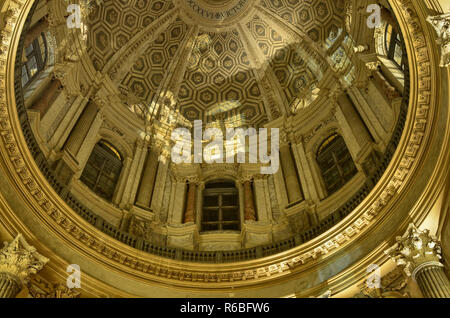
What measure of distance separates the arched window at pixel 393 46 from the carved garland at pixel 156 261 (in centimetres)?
498

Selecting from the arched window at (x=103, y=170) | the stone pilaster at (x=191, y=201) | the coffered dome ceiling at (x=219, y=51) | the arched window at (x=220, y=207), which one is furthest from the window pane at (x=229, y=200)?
the coffered dome ceiling at (x=219, y=51)

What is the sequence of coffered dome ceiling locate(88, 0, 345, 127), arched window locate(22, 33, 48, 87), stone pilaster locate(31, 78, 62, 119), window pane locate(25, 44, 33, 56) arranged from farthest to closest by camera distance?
coffered dome ceiling locate(88, 0, 345, 127)
window pane locate(25, 44, 33, 56)
arched window locate(22, 33, 48, 87)
stone pilaster locate(31, 78, 62, 119)

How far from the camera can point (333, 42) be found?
71.2 feet

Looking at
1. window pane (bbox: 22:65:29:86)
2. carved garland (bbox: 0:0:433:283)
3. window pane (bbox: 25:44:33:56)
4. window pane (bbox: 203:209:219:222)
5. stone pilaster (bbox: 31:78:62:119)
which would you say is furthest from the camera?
window pane (bbox: 203:209:219:222)

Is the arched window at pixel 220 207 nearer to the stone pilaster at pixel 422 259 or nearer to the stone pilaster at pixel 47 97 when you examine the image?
the stone pilaster at pixel 47 97

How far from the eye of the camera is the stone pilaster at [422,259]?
32.0 feet

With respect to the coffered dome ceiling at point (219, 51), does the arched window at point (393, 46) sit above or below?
below

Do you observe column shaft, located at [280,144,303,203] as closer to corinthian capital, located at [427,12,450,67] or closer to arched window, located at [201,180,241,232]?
arched window, located at [201,180,241,232]

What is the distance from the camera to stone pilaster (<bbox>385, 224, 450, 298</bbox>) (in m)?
9.75

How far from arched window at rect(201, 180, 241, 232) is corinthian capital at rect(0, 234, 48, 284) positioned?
22.2ft

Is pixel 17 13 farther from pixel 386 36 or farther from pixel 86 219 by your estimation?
pixel 386 36

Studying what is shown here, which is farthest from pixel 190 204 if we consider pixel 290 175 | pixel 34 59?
pixel 34 59

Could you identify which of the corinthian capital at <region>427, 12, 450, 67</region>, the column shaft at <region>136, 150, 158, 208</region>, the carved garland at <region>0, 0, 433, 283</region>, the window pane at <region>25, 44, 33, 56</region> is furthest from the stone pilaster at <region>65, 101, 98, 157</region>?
the corinthian capital at <region>427, 12, 450, 67</region>

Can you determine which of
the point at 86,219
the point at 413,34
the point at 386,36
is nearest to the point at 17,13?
the point at 86,219
